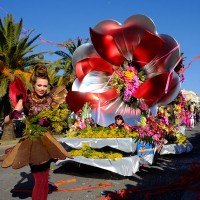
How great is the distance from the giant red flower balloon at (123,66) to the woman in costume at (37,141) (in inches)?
109

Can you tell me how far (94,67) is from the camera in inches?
305

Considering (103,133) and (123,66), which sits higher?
(123,66)

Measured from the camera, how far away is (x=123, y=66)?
766 cm

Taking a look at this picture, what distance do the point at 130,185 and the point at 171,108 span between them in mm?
4909

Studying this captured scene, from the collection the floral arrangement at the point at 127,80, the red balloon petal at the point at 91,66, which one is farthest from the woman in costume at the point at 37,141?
the red balloon petal at the point at 91,66

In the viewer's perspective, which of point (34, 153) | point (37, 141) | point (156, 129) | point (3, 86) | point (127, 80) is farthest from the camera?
point (3, 86)

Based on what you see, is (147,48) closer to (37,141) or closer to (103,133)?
(103,133)

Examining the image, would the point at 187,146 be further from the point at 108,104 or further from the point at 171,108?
the point at 108,104

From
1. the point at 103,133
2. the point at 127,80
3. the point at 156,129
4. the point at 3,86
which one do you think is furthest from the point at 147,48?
the point at 3,86

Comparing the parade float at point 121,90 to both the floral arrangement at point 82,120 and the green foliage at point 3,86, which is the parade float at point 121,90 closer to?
the floral arrangement at point 82,120

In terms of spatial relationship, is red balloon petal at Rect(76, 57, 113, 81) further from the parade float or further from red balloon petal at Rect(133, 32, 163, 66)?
red balloon petal at Rect(133, 32, 163, 66)

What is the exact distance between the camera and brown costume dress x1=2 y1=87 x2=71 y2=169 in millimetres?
3961

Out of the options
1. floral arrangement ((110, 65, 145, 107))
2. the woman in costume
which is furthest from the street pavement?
floral arrangement ((110, 65, 145, 107))

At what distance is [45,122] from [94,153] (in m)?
2.99
